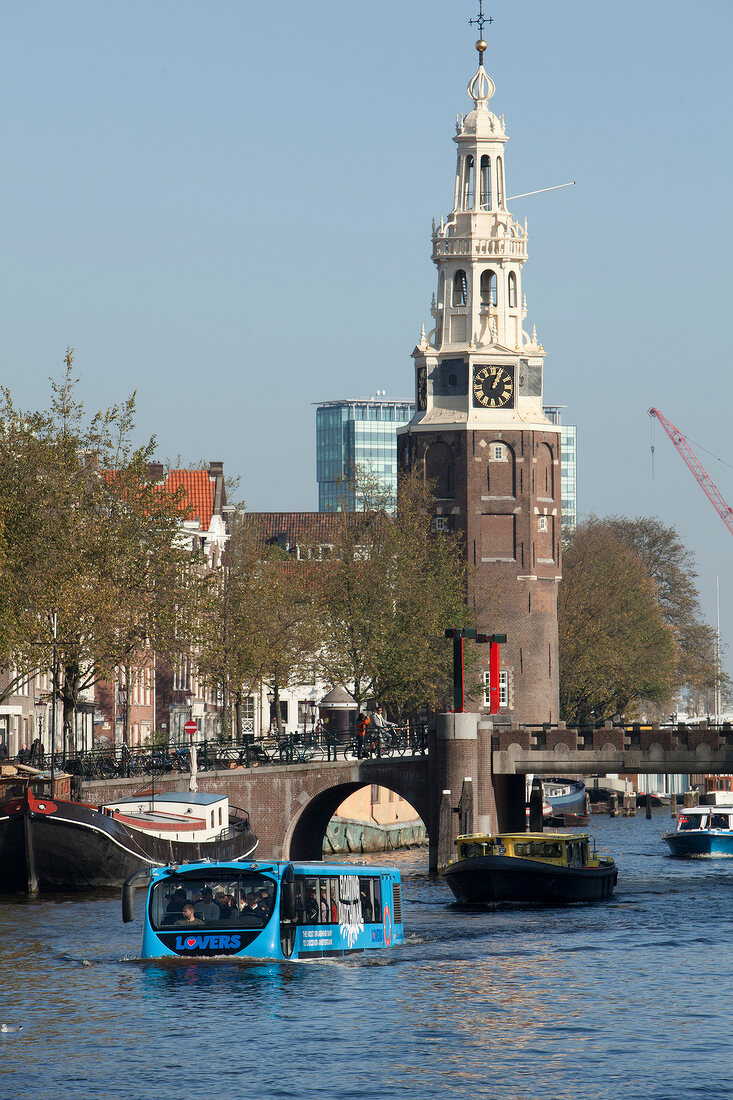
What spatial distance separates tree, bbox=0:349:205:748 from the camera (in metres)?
70.4

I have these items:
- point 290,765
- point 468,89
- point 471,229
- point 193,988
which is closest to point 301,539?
point 290,765

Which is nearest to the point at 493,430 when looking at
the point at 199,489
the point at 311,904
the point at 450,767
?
the point at 199,489

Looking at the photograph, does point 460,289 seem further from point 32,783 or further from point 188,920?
point 188,920

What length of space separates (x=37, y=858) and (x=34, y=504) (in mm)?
15374

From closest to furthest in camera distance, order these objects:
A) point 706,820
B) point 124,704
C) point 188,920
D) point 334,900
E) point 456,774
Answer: point 188,920 → point 334,900 → point 456,774 → point 124,704 → point 706,820

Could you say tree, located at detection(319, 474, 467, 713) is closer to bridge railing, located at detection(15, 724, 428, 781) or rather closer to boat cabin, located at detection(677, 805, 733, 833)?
bridge railing, located at detection(15, 724, 428, 781)

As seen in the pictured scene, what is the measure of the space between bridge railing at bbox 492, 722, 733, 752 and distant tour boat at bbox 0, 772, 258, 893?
18.8 m

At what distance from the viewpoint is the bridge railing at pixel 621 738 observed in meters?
79.4

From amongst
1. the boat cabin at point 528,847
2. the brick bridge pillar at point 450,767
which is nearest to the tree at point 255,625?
the brick bridge pillar at point 450,767

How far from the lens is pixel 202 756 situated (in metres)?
77.0

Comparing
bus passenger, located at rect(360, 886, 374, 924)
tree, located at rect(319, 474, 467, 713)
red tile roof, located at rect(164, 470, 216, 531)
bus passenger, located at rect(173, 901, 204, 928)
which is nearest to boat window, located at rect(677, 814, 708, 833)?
Result: tree, located at rect(319, 474, 467, 713)

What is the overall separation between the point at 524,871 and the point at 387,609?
3874cm

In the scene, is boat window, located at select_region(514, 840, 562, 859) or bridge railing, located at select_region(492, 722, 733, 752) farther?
bridge railing, located at select_region(492, 722, 733, 752)

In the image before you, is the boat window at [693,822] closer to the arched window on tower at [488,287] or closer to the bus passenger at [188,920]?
the arched window on tower at [488,287]
